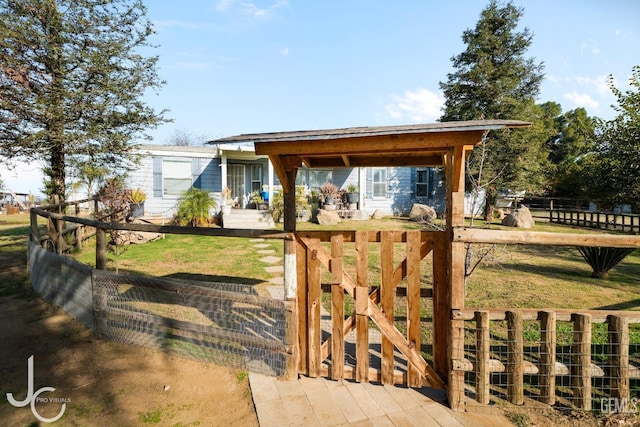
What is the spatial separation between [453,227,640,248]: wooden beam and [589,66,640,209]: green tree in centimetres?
1047

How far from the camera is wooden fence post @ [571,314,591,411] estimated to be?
2615 millimetres

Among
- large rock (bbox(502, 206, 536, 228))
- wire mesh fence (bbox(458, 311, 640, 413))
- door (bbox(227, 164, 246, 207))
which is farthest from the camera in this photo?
door (bbox(227, 164, 246, 207))

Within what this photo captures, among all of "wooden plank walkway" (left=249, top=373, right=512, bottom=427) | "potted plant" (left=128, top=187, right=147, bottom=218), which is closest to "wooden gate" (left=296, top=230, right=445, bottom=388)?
"wooden plank walkway" (left=249, top=373, right=512, bottom=427)

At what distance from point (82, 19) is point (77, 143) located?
356cm

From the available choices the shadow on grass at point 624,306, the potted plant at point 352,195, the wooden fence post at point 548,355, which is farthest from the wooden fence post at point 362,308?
the potted plant at point 352,195

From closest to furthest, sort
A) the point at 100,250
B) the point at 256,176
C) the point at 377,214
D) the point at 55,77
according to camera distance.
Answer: the point at 100,250 → the point at 55,77 → the point at 256,176 → the point at 377,214

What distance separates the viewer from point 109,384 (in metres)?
3.11

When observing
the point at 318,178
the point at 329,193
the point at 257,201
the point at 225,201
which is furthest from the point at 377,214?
the point at 225,201

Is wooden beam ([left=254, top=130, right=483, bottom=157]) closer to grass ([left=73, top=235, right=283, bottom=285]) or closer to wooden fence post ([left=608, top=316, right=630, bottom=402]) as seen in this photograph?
wooden fence post ([left=608, top=316, right=630, bottom=402])

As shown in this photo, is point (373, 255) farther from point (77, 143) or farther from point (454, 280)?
point (77, 143)

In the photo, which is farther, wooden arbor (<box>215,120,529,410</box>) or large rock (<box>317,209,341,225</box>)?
large rock (<box>317,209,341,225</box>)

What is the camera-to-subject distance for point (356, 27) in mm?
11797

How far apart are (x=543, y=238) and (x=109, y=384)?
4.16 metres

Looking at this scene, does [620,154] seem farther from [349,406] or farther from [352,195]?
[349,406]
